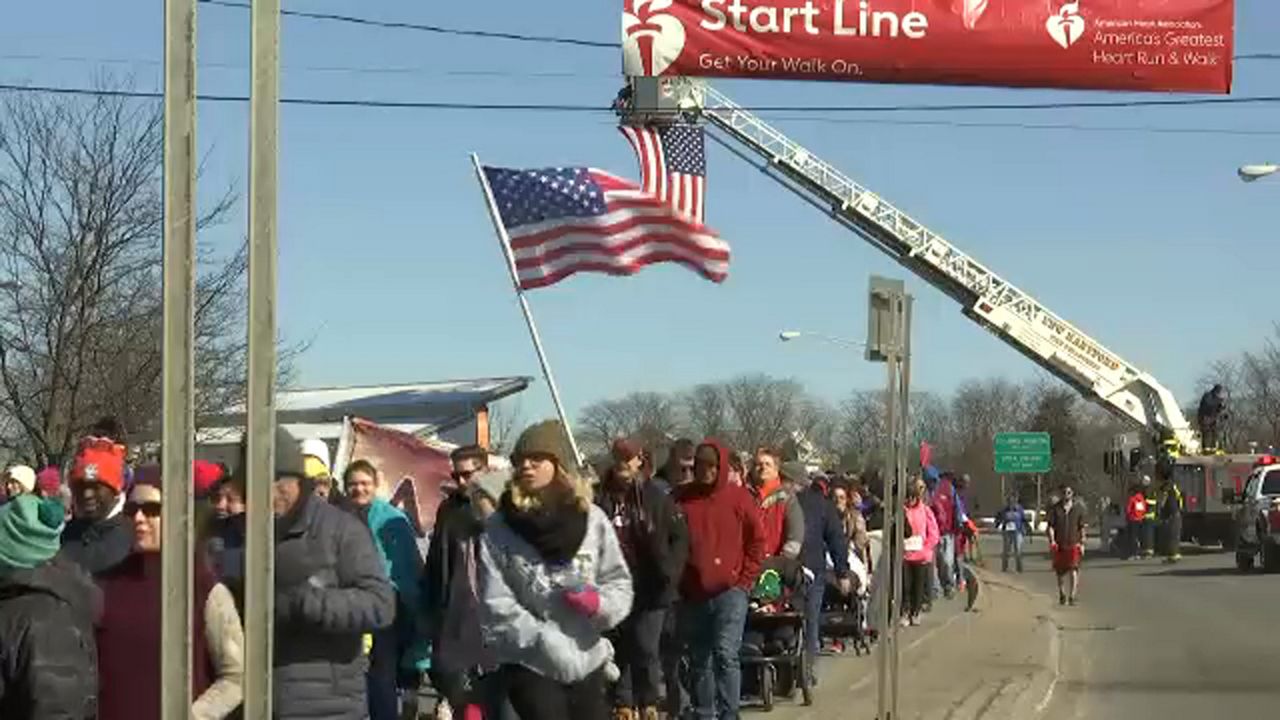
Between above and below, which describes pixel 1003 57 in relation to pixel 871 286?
above

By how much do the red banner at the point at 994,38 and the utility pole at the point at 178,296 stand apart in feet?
32.8

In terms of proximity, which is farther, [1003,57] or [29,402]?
[29,402]

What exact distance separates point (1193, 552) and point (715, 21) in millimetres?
35773

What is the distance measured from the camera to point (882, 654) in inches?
428

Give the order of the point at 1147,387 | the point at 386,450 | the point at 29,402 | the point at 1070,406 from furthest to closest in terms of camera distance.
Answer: the point at 1070,406 → the point at 1147,387 → the point at 29,402 → the point at 386,450

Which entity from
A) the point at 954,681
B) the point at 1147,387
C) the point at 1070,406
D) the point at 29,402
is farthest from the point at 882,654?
the point at 1070,406

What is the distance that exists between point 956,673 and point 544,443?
31.6 ft

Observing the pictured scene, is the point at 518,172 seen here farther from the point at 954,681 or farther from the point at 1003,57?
the point at 954,681

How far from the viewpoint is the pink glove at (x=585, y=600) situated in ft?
22.6

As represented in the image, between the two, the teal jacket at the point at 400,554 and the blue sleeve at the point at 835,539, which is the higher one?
the teal jacket at the point at 400,554

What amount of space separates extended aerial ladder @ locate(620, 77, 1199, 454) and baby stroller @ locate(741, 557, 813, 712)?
23072 millimetres

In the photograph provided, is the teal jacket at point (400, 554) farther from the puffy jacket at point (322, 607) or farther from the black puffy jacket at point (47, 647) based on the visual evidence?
the black puffy jacket at point (47, 647)

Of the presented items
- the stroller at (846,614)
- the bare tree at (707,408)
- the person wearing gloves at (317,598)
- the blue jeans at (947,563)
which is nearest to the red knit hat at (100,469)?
the person wearing gloves at (317,598)

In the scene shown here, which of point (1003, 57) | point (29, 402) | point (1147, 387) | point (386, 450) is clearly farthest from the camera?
point (1147, 387)
